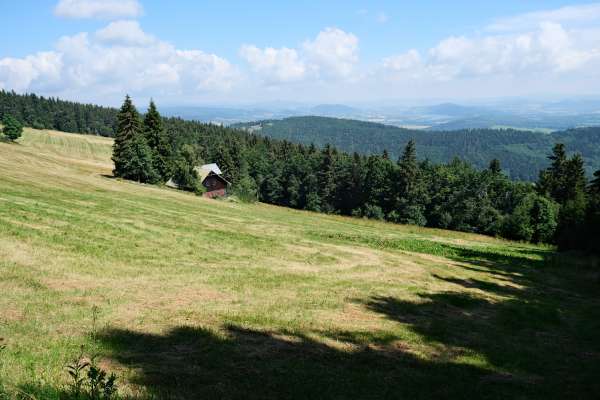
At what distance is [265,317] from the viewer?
1256 cm

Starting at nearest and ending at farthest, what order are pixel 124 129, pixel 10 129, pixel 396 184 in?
pixel 124 129
pixel 396 184
pixel 10 129

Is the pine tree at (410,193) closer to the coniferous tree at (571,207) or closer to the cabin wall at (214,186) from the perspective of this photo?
the coniferous tree at (571,207)

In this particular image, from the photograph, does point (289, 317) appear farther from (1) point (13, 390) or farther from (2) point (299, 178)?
(2) point (299, 178)

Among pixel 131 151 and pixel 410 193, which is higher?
pixel 131 151

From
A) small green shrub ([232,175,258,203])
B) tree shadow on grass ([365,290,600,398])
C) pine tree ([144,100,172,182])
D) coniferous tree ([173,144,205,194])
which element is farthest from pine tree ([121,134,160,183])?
Answer: tree shadow on grass ([365,290,600,398])

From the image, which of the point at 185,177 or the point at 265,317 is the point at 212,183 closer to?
the point at 185,177

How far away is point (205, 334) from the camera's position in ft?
35.0

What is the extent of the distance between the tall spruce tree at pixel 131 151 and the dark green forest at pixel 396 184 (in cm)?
14

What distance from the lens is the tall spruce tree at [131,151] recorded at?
2426 inches

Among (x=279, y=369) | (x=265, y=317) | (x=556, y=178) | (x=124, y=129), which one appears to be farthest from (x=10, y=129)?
(x=556, y=178)

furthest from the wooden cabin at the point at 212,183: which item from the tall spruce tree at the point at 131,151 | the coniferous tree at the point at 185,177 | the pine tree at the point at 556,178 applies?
the pine tree at the point at 556,178

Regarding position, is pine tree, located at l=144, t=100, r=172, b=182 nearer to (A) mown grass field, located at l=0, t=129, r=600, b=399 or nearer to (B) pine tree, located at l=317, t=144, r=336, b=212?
(A) mown grass field, located at l=0, t=129, r=600, b=399

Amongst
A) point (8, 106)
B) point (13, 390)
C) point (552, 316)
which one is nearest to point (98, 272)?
point (13, 390)

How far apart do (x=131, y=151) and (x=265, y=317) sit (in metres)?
55.0
